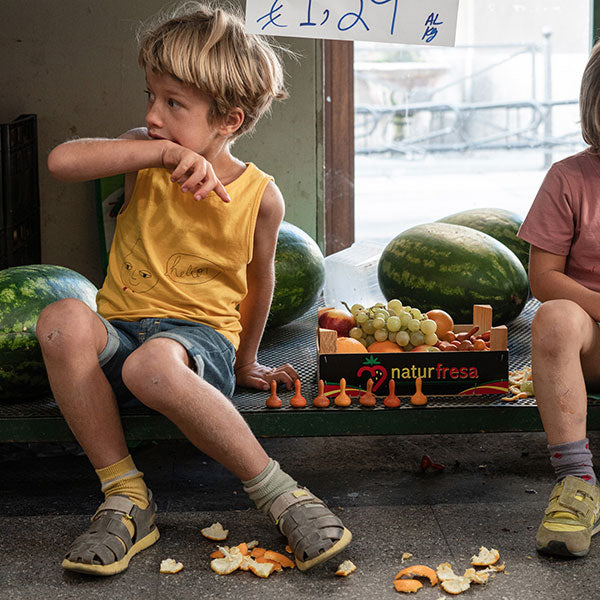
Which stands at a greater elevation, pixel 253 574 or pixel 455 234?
pixel 455 234

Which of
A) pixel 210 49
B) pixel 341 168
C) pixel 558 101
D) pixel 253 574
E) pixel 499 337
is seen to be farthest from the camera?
pixel 558 101

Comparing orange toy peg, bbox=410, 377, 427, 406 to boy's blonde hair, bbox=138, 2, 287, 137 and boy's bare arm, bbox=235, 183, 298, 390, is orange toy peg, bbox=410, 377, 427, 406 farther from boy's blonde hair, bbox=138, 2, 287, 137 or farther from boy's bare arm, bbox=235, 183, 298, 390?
boy's blonde hair, bbox=138, 2, 287, 137

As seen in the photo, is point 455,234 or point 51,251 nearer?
point 455,234

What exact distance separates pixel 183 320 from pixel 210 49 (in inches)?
28.5

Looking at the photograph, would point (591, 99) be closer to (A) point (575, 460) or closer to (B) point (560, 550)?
(A) point (575, 460)

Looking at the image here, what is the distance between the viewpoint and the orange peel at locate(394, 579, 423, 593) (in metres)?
2.12

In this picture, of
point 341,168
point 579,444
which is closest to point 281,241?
point 341,168

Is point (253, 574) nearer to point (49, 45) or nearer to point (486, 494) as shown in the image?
point (486, 494)

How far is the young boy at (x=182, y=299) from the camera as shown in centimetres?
223

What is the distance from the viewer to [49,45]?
3.50 metres

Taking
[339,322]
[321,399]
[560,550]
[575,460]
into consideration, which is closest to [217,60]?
[339,322]

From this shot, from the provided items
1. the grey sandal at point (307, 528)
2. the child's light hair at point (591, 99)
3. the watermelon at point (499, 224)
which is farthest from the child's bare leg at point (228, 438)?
the watermelon at point (499, 224)

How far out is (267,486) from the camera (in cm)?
228

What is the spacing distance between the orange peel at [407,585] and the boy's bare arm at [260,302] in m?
0.71
